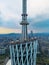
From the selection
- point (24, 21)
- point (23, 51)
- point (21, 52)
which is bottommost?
point (21, 52)

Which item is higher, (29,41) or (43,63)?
(29,41)

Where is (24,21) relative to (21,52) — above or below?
above

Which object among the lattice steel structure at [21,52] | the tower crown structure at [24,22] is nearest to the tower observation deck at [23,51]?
the lattice steel structure at [21,52]

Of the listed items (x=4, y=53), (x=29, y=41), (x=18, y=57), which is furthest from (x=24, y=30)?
(x=4, y=53)

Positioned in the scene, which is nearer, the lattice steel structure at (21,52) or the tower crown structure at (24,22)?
the lattice steel structure at (21,52)

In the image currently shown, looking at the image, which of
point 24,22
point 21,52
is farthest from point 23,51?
point 24,22

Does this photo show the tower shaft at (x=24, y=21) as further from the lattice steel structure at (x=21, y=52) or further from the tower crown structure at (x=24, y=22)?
the lattice steel structure at (x=21, y=52)

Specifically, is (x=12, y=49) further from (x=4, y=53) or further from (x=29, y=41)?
(x=4, y=53)

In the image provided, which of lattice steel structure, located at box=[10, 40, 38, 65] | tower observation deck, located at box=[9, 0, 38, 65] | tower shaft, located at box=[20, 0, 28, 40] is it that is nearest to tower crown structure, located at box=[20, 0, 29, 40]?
tower shaft, located at box=[20, 0, 28, 40]

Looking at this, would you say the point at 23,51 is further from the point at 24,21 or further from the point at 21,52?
the point at 24,21

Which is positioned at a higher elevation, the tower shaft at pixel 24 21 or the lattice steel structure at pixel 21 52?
the tower shaft at pixel 24 21

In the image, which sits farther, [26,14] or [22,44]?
[26,14]
